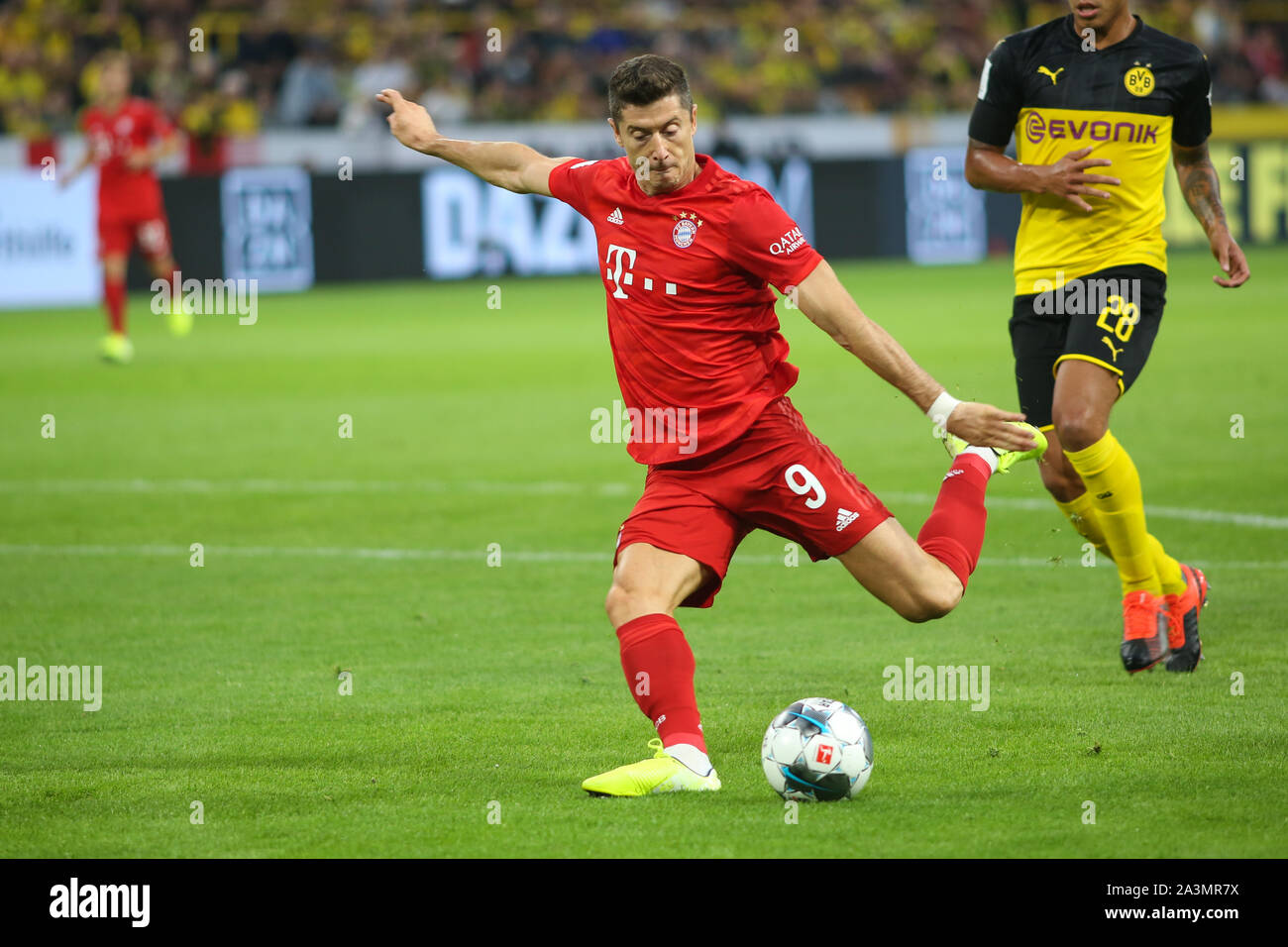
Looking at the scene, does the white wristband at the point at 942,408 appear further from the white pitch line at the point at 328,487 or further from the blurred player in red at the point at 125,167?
the blurred player in red at the point at 125,167

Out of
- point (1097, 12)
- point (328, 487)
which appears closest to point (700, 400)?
point (1097, 12)

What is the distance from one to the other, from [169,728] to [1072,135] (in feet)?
11.7

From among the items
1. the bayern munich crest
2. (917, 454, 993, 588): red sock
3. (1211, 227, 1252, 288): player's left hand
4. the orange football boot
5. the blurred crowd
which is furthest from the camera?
the blurred crowd

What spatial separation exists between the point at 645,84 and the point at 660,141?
17 cm

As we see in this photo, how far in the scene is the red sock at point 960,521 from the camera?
510 centimetres

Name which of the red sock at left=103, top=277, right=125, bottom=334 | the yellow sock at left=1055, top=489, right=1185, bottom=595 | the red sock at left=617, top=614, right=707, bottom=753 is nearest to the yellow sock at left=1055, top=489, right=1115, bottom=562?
the yellow sock at left=1055, top=489, right=1185, bottom=595

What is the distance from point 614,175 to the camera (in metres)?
5.07

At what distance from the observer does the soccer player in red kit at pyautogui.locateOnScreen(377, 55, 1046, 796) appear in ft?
15.3

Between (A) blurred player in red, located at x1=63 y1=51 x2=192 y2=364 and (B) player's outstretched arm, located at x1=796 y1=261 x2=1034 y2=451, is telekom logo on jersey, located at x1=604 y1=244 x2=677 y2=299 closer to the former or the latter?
(B) player's outstretched arm, located at x1=796 y1=261 x2=1034 y2=451

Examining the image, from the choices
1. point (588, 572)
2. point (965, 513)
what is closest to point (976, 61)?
point (588, 572)

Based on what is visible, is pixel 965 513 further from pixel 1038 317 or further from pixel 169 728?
pixel 169 728

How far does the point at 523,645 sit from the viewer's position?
6.63m

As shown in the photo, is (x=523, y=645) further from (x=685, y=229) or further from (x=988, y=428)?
(x=988, y=428)

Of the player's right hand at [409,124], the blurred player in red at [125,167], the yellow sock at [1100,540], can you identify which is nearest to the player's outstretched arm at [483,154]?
the player's right hand at [409,124]
